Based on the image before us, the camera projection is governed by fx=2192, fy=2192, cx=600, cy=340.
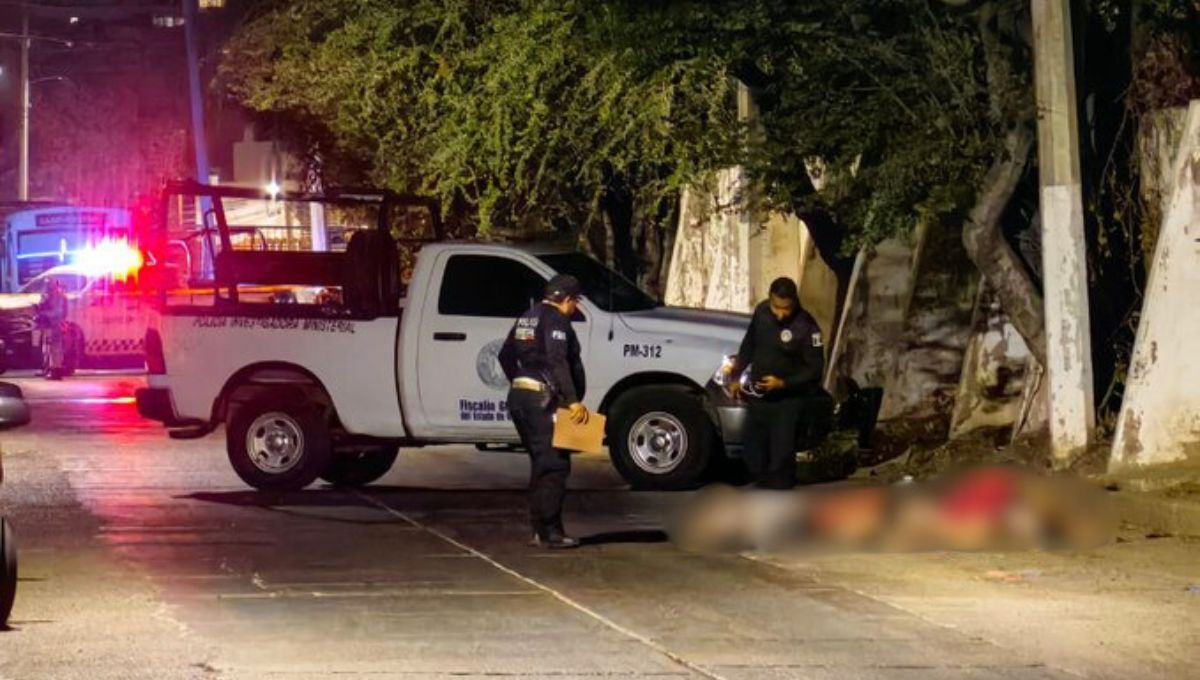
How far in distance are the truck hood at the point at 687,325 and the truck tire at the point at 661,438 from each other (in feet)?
1.60

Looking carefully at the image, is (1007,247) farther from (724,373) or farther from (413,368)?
(413,368)

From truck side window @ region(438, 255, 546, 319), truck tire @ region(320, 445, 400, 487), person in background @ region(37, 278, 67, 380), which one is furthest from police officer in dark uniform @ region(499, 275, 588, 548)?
person in background @ region(37, 278, 67, 380)

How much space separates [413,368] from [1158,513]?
6.24m

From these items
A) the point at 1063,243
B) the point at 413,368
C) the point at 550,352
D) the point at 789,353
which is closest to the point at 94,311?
the point at 413,368

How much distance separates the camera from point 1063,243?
16719 mm

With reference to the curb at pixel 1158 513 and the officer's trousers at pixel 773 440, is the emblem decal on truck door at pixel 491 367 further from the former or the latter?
the curb at pixel 1158 513

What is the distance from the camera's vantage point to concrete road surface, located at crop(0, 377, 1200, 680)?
9852 millimetres

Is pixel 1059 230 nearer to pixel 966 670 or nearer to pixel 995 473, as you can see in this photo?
pixel 995 473

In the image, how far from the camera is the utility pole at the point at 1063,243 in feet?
54.2

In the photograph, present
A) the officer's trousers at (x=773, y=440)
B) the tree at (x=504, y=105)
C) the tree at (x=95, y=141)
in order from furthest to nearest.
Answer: the tree at (x=95, y=141)
the tree at (x=504, y=105)
the officer's trousers at (x=773, y=440)

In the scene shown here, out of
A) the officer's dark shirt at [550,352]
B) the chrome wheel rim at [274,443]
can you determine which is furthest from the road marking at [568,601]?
the chrome wheel rim at [274,443]

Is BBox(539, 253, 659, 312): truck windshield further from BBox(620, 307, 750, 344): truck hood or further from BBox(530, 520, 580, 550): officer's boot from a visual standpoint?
BBox(530, 520, 580, 550): officer's boot

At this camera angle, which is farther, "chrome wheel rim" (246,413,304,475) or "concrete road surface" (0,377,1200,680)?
"chrome wheel rim" (246,413,304,475)

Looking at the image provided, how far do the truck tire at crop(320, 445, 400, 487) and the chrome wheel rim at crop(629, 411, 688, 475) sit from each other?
2.27m
